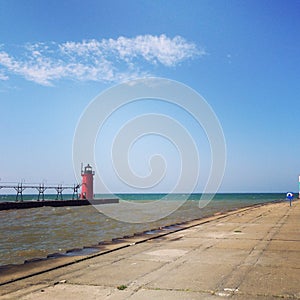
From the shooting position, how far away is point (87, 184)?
→ 70125 mm

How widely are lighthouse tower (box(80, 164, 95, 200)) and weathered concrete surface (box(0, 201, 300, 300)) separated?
57.0 meters

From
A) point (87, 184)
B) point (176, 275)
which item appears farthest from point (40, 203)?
point (176, 275)

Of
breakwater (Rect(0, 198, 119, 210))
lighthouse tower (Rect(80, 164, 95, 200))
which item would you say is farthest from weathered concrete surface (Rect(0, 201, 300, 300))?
lighthouse tower (Rect(80, 164, 95, 200))

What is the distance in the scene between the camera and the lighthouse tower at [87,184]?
68.5 meters

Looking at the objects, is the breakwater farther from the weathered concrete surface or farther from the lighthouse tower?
the weathered concrete surface

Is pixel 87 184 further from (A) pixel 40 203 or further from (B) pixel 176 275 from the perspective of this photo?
(B) pixel 176 275

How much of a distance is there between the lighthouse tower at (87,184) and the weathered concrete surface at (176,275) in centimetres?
5699

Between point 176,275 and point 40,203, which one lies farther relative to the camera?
point 40,203

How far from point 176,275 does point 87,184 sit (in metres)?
63.3

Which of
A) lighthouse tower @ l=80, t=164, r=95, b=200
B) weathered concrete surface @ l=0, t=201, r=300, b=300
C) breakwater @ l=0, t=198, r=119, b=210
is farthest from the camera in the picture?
lighthouse tower @ l=80, t=164, r=95, b=200

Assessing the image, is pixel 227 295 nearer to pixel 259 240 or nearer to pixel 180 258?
pixel 180 258

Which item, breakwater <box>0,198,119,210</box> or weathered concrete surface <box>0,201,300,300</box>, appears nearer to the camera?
weathered concrete surface <box>0,201,300,300</box>

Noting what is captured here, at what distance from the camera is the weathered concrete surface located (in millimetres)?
6723

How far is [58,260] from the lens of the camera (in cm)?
1021
